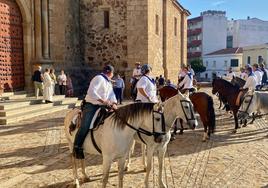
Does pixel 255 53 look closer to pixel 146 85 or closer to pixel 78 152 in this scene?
pixel 146 85

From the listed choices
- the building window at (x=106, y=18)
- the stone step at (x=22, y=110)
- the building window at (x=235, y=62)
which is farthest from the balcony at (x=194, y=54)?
the stone step at (x=22, y=110)

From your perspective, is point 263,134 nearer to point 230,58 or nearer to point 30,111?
point 30,111

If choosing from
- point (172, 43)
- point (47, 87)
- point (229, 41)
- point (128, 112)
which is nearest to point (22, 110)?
point (47, 87)

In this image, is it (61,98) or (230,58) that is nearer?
(61,98)

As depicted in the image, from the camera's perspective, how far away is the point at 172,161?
747 centimetres

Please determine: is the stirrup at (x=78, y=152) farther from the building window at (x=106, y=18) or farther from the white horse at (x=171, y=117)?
the building window at (x=106, y=18)

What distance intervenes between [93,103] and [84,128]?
44 cm

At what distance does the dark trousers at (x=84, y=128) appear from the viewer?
545cm

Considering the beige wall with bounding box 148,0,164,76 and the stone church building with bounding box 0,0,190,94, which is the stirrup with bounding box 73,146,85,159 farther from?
the beige wall with bounding box 148,0,164,76

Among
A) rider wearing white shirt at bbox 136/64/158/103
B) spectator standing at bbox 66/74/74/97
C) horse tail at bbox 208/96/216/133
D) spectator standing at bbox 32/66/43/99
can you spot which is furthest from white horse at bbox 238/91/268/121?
spectator standing at bbox 66/74/74/97

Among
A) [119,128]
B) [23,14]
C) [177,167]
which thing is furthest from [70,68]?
[119,128]

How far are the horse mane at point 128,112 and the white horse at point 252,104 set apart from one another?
17.3 feet

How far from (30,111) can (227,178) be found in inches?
372

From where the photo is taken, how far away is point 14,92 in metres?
16.0
